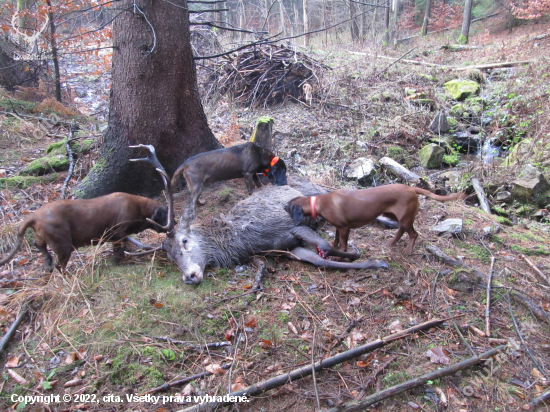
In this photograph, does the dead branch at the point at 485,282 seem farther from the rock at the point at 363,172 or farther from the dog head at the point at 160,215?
the dog head at the point at 160,215

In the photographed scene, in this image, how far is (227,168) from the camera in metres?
5.39

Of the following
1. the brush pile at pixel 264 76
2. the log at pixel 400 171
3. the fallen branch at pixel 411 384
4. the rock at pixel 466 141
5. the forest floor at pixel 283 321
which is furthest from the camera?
the brush pile at pixel 264 76

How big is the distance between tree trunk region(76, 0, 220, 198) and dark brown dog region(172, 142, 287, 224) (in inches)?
20.4

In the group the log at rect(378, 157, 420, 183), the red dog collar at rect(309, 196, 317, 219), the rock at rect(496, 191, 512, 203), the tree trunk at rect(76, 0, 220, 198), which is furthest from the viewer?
the log at rect(378, 157, 420, 183)

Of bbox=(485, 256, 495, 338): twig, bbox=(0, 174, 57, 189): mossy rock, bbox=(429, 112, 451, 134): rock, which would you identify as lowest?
bbox=(485, 256, 495, 338): twig

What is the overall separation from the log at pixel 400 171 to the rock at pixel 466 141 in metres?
2.79

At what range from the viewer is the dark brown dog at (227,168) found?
16.9 feet

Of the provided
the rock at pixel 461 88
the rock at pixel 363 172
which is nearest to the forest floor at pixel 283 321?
the rock at pixel 363 172

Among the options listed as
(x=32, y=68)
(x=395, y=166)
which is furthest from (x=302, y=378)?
(x=32, y=68)

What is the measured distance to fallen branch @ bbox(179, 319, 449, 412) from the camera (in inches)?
102

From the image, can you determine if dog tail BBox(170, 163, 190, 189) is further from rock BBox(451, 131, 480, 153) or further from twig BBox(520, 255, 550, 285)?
rock BBox(451, 131, 480, 153)

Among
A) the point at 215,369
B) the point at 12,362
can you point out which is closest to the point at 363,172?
the point at 215,369

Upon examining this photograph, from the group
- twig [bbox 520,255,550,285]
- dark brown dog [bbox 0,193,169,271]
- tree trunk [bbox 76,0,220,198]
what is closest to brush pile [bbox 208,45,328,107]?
tree trunk [bbox 76,0,220,198]

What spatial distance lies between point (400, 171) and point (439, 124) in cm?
311
